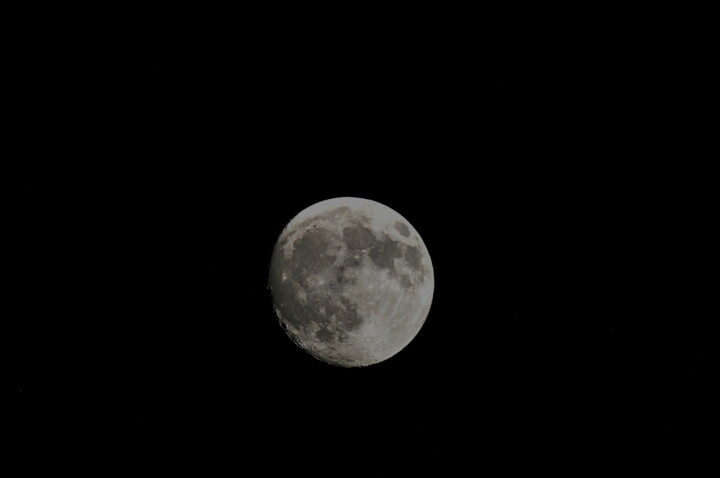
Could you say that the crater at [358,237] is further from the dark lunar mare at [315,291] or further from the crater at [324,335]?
the crater at [324,335]

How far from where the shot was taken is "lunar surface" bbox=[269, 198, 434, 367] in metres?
3.17

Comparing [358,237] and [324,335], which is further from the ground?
[358,237]

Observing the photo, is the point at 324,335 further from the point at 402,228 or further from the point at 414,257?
the point at 402,228

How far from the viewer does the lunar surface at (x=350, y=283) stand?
10.4ft

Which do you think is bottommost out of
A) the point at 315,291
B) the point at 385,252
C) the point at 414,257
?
the point at 315,291

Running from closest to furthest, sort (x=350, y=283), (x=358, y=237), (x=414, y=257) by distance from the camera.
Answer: (x=350, y=283) → (x=358, y=237) → (x=414, y=257)

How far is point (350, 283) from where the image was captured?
3.15 m

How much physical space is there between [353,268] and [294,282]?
41cm

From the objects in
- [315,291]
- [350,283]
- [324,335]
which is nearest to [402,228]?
[350,283]

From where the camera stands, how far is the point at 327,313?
320cm

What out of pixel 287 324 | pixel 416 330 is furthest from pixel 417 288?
pixel 287 324

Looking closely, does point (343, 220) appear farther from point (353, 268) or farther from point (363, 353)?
point (363, 353)

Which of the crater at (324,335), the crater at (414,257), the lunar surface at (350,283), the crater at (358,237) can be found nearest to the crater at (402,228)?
the lunar surface at (350,283)

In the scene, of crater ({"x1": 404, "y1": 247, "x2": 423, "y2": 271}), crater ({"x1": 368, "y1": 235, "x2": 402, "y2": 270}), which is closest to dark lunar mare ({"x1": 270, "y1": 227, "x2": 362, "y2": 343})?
crater ({"x1": 368, "y1": 235, "x2": 402, "y2": 270})
